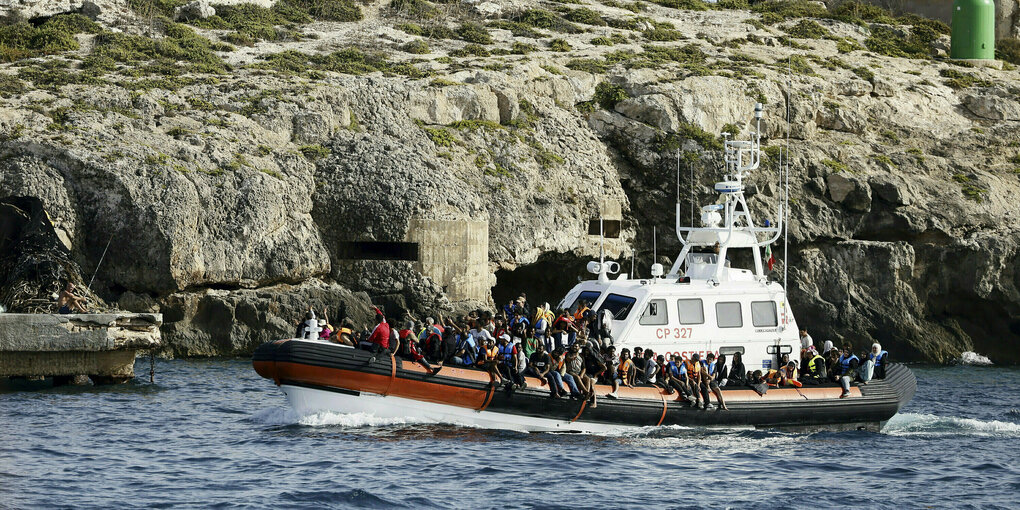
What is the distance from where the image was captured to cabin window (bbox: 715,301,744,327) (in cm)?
2505

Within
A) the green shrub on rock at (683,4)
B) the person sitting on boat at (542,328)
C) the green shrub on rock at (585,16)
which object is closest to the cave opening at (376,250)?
the person sitting on boat at (542,328)

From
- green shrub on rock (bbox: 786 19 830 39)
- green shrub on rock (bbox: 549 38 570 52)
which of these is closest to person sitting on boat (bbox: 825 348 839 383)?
green shrub on rock (bbox: 549 38 570 52)

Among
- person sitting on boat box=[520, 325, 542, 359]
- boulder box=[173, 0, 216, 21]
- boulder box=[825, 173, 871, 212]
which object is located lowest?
person sitting on boat box=[520, 325, 542, 359]

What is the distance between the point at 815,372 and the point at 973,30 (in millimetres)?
40476

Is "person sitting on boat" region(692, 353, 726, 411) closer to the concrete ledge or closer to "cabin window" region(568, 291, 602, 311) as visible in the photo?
"cabin window" region(568, 291, 602, 311)

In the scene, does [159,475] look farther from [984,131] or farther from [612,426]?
[984,131]

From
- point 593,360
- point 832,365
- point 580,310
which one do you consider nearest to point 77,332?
point 580,310

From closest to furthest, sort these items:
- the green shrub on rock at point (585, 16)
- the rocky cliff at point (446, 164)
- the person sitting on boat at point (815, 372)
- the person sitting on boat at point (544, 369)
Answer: the person sitting on boat at point (544, 369) < the person sitting on boat at point (815, 372) < the rocky cliff at point (446, 164) < the green shrub on rock at point (585, 16)

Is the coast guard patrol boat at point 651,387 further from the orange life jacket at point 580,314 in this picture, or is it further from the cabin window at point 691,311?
the orange life jacket at point 580,314

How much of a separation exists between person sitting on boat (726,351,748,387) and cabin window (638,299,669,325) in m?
1.52

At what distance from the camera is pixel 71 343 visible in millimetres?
26609

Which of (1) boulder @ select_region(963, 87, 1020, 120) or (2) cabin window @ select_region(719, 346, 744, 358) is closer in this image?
(2) cabin window @ select_region(719, 346, 744, 358)

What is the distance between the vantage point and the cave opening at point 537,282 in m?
44.2

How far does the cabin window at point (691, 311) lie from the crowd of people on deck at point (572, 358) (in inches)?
35.4
